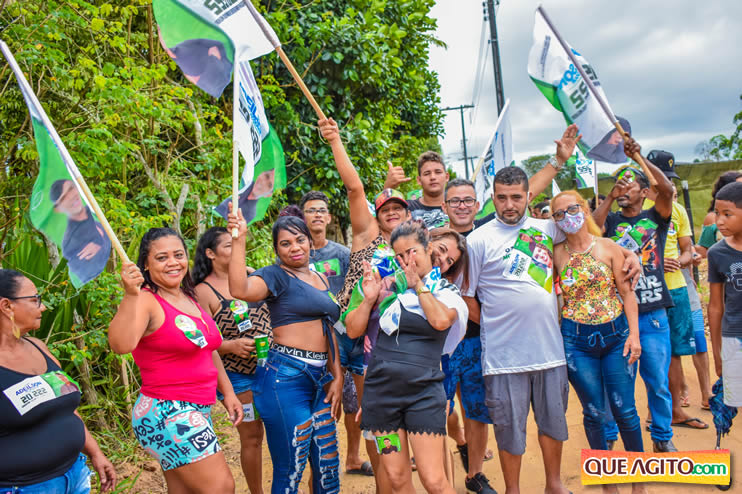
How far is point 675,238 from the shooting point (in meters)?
5.18

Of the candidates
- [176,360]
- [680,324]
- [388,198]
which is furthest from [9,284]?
[680,324]

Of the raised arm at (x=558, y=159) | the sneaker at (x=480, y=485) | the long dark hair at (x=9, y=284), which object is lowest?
the sneaker at (x=480, y=485)

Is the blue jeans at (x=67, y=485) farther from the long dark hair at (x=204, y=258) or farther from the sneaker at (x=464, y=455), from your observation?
the sneaker at (x=464, y=455)

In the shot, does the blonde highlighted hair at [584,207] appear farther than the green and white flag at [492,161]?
No

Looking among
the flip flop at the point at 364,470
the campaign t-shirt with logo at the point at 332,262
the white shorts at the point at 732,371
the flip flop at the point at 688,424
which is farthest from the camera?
the flip flop at the point at 688,424

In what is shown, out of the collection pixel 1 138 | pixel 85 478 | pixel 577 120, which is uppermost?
pixel 1 138

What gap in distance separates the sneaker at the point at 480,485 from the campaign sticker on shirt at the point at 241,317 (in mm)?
1977

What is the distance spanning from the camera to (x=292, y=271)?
347cm

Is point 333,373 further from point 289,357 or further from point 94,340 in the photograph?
point 94,340

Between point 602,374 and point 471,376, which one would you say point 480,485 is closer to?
point 471,376

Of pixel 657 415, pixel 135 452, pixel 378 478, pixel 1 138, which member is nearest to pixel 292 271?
pixel 378 478

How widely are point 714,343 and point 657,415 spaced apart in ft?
2.17

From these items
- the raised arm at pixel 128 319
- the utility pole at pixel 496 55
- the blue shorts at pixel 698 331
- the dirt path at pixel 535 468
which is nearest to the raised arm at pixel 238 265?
the raised arm at pixel 128 319

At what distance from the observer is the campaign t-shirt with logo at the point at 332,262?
4391 mm
